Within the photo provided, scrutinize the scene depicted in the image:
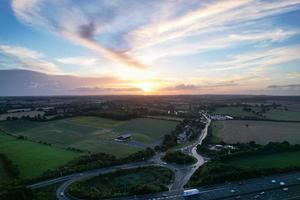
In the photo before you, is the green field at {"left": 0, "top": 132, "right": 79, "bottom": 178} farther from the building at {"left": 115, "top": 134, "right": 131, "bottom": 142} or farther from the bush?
the bush

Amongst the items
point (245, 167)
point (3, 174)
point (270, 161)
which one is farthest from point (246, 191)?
point (3, 174)

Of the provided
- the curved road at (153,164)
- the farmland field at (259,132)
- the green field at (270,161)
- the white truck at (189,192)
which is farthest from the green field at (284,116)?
the white truck at (189,192)

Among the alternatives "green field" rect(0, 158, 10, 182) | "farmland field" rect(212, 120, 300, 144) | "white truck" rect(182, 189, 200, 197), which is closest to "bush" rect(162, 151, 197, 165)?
"white truck" rect(182, 189, 200, 197)

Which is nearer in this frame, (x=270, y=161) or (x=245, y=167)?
(x=245, y=167)

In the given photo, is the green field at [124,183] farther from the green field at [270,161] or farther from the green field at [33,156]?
the green field at [270,161]

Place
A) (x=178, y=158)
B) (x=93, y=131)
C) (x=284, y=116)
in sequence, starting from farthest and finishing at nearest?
(x=284, y=116) < (x=93, y=131) < (x=178, y=158)

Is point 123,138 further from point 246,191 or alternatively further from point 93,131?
point 246,191
